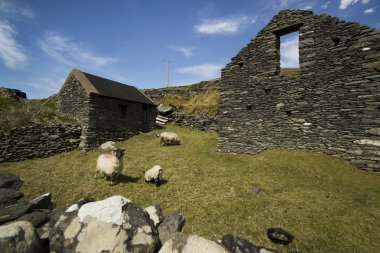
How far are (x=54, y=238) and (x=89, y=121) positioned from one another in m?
15.2

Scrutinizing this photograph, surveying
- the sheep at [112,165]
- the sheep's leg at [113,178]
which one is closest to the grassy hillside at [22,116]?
the sheep at [112,165]

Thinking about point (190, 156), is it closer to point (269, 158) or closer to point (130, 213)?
point (269, 158)

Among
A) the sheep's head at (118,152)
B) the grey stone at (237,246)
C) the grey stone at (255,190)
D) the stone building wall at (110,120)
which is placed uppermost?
the stone building wall at (110,120)

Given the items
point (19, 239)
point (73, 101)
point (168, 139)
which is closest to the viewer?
point (19, 239)

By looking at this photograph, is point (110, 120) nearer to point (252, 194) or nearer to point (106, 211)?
point (252, 194)

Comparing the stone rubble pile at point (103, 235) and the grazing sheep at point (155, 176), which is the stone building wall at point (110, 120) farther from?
the stone rubble pile at point (103, 235)

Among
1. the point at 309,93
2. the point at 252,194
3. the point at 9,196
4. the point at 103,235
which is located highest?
the point at 309,93

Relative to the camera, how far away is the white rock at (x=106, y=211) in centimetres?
543

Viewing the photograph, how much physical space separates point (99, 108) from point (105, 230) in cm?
1668

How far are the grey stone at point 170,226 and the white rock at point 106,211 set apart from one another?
1.26 metres

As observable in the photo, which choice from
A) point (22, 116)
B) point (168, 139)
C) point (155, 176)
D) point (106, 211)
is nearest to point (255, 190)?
point (155, 176)

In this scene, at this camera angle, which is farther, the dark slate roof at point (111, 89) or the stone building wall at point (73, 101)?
the dark slate roof at point (111, 89)

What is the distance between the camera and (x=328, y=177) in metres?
10.4

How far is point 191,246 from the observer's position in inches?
193
